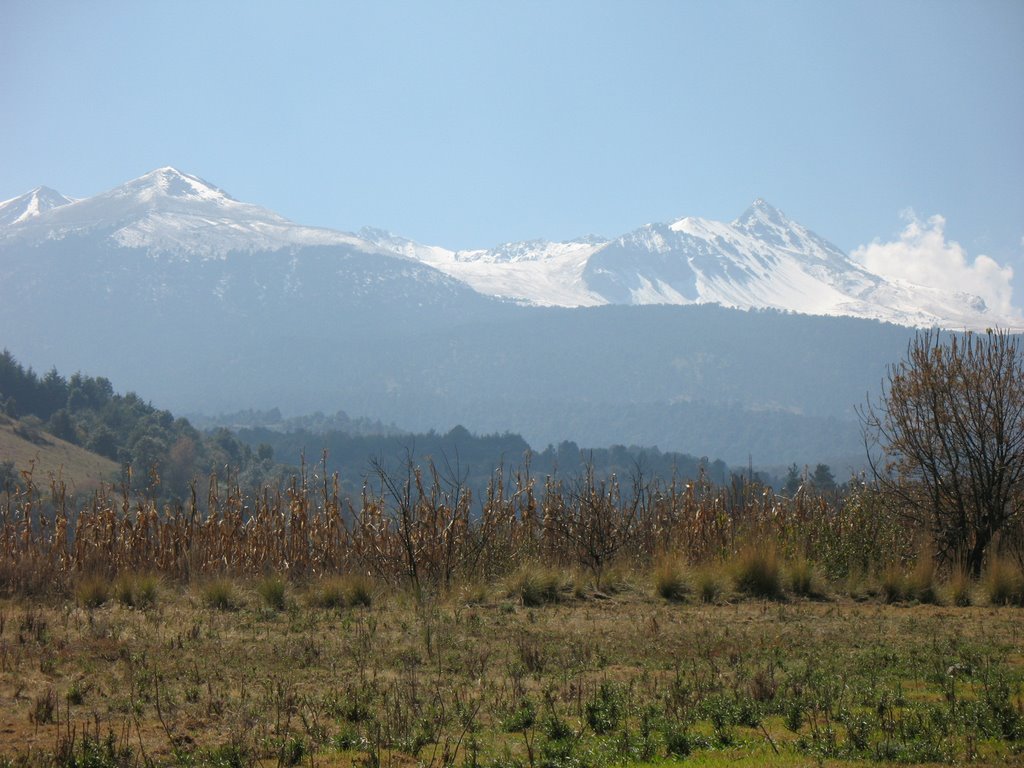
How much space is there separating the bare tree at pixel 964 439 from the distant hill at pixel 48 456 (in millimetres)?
57988

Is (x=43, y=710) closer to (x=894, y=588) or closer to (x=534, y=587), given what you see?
(x=534, y=587)

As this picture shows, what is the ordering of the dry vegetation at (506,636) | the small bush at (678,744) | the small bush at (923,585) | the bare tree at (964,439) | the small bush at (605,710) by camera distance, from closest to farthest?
the small bush at (678,744) → the dry vegetation at (506,636) → the small bush at (605,710) → the small bush at (923,585) → the bare tree at (964,439)

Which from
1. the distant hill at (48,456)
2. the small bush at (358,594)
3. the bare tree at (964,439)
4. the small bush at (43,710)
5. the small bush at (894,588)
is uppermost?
the bare tree at (964,439)

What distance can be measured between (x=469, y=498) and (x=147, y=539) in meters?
6.13

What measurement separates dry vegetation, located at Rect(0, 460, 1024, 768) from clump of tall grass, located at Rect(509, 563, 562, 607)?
0.16 feet

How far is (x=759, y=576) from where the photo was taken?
14930 millimetres

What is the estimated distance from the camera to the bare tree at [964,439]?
648 inches

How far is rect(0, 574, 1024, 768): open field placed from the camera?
266 inches

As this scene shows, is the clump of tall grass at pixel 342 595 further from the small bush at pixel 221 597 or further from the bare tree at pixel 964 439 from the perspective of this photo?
the bare tree at pixel 964 439

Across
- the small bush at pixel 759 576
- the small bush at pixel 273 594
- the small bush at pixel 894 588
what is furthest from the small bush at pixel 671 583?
the small bush at pixel 273 594

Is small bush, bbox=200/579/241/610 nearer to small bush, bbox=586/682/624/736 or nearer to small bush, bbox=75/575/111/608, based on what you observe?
small bush, bbox=75/575/111/608

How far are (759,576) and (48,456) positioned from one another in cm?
7004

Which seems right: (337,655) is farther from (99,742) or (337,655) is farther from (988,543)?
(988,543)

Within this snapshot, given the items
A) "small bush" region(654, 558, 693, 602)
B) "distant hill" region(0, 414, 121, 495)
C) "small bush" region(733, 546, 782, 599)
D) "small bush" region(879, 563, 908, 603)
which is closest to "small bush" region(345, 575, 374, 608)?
"small bush" region(654, 558, 693, 602)
